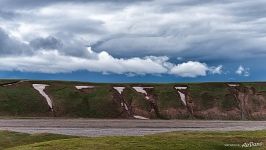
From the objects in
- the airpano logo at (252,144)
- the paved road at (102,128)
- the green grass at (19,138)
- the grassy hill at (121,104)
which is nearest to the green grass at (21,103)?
the grassy hill at (121,104)

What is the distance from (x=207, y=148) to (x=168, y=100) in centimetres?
14166

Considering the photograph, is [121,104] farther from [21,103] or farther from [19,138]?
[19,138]

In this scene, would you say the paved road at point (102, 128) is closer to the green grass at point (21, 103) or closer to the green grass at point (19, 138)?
the green grass at point (19, 138)

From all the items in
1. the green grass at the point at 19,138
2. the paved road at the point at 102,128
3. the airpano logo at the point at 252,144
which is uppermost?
the airpano logo at the point at 252,144

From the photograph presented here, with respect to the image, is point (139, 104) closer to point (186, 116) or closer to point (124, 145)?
point (186, 116)

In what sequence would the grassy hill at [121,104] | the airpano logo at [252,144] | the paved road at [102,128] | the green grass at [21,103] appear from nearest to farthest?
the airpano logo at [252,144] < the paved road at [102,128] < the green grass at [21,103] < the grassy hill at [121,104]

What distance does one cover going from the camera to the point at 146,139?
191 ft

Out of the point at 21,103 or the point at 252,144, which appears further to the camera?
the point at 21,103

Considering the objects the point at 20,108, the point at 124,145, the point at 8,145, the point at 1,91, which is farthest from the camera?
the point at 1,91

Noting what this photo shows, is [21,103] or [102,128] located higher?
[21,103]

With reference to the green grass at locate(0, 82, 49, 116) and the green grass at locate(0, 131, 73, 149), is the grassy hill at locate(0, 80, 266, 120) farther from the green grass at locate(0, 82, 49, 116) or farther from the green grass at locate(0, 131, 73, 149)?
the green grass at locate(0, 131, 73, 149)

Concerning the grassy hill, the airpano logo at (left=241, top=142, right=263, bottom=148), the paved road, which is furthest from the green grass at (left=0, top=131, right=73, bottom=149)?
the grassy hill

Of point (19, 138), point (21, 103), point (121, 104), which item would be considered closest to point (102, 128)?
point (19, 138)

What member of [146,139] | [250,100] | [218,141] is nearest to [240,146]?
[218,141]
